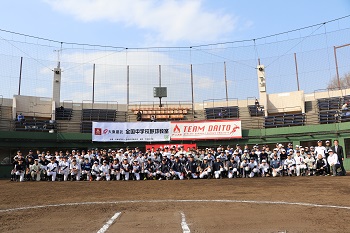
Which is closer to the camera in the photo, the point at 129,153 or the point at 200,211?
the point at 200,211

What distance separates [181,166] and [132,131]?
9126 millimetres

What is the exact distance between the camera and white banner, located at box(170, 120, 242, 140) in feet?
92.3

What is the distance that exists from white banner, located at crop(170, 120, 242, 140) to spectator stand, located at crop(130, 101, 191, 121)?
12.8 ft

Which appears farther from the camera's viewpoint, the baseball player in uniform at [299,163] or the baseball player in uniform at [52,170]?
the baseball player in uniform at [52,170]

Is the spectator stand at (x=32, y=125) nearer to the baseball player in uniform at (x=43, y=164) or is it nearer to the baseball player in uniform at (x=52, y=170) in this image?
the baseball player in uniform at (x=43, y=164)

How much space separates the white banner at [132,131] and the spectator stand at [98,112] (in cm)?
307

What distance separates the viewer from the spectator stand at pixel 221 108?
3353 centimetres

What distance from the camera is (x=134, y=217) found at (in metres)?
7.23

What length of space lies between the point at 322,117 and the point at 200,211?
83.0 ft

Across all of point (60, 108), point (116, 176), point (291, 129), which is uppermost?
point (60, 108)

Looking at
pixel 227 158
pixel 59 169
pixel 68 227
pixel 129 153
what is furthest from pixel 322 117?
pixel 68 227

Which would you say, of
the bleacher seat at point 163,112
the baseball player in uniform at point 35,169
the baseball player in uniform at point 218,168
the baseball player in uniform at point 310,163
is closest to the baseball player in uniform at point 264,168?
the baseball player in uniform at point 310,163

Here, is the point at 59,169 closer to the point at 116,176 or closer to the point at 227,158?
the point at 116,176

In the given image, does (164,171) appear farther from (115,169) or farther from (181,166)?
(115,169)
